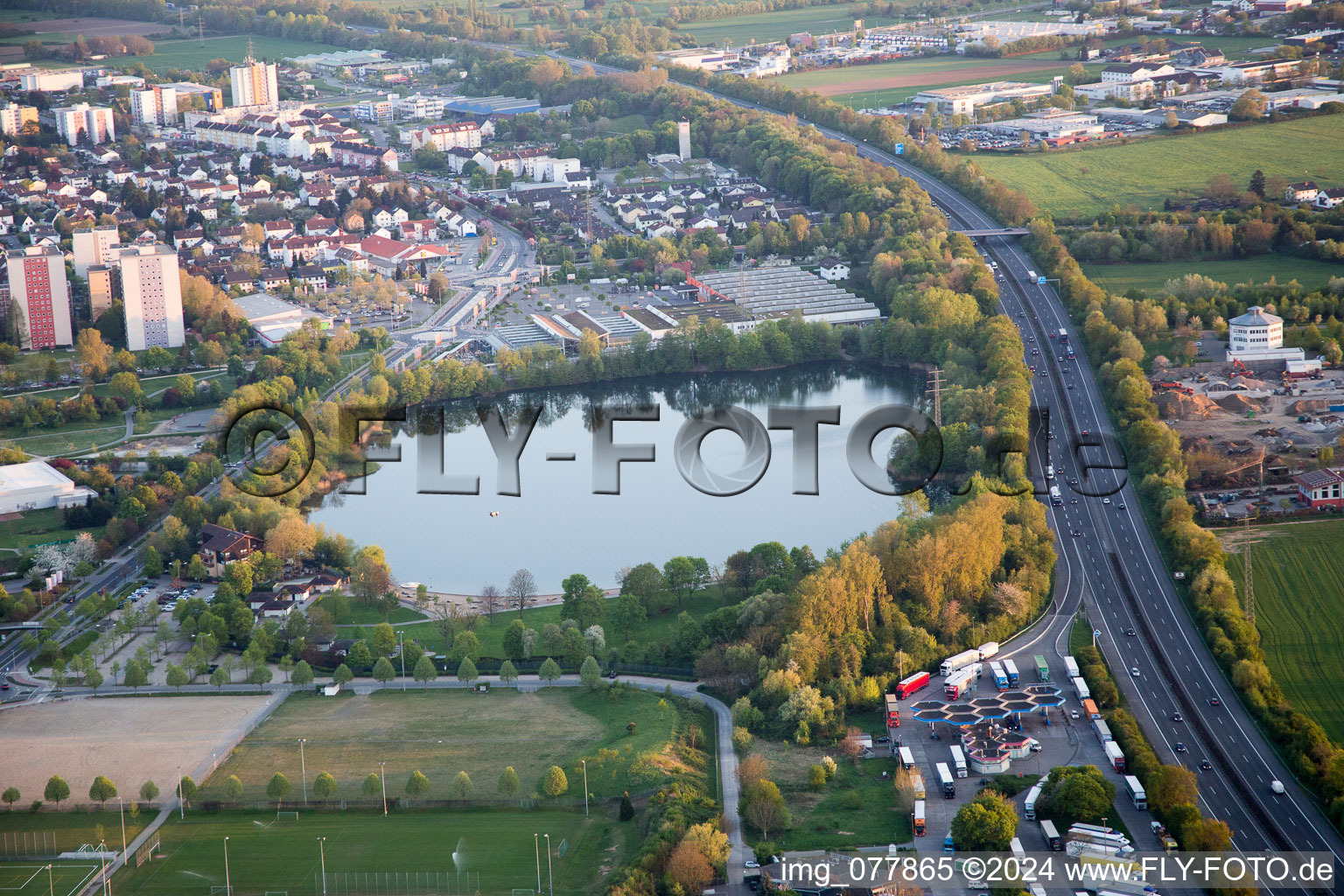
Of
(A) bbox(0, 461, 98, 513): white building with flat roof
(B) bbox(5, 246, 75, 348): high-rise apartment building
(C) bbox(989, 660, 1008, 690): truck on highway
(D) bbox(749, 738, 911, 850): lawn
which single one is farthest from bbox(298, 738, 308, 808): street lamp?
(B) bbox(5, 246, 75, 348): high-rise apartment building

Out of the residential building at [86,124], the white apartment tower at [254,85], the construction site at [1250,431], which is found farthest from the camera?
the white apartment tower at [254,85]

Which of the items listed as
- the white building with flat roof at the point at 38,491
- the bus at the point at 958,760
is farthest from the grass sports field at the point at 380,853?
the white building with flat roof at the point at 38,491

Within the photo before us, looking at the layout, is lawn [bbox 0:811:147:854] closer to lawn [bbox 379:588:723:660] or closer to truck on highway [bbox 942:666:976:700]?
lawn [bbox 379:588:723:660]

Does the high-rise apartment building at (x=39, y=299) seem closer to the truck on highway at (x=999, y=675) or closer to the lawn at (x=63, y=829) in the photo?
the lawn at (x=63, y=829)

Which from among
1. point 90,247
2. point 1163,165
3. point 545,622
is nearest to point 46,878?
point 545,622

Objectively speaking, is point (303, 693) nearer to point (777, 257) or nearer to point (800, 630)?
point (800, 630)

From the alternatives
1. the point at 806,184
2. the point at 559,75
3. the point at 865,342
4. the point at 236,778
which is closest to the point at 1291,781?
the point at 236,778

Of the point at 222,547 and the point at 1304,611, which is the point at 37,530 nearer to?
the point at 222,547
